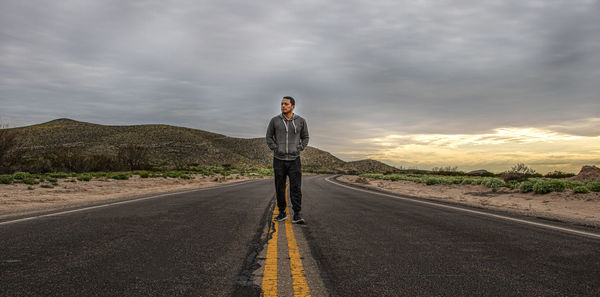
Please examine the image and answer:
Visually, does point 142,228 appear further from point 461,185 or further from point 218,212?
point 461,185

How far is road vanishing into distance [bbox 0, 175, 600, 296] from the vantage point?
8.75 ft

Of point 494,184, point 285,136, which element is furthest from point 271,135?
point 494,184

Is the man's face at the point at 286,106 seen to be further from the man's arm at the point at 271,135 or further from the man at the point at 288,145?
the man's arm at the point at 271,135

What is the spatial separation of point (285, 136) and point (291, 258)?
2.81m

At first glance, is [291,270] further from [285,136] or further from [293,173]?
[285,136]

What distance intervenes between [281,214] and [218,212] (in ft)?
5.37

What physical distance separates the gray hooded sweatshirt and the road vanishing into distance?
125cm

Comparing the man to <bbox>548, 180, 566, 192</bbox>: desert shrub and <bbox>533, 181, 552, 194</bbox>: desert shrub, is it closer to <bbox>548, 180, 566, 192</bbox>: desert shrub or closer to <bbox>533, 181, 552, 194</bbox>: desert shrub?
<bbox>533, 181, 552, 194</bbox>: desert shrub

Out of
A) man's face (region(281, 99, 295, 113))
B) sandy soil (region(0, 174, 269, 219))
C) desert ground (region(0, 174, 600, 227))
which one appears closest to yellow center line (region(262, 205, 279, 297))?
man's face (region(281, 99, 295, 113))

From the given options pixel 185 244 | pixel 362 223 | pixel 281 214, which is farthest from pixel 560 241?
pixel 185 244

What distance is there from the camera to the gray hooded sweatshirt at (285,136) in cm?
593

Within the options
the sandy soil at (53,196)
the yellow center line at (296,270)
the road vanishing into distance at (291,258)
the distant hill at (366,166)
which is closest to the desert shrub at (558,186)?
the road vanishing into distance at (291,258)

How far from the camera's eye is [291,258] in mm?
3510

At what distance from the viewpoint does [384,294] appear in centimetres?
253
